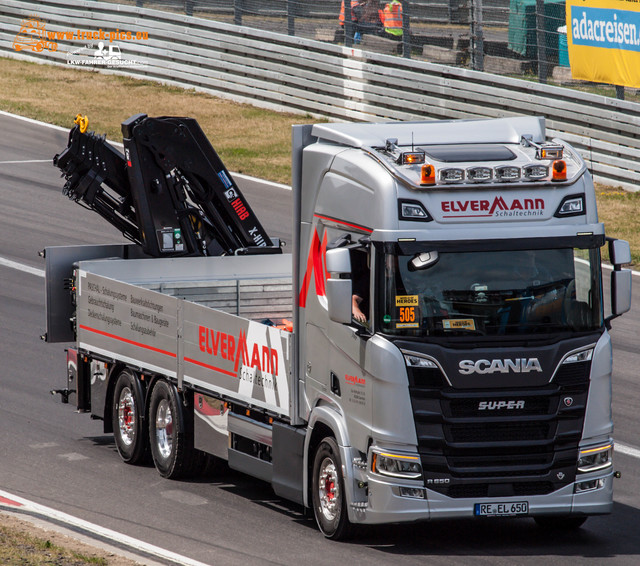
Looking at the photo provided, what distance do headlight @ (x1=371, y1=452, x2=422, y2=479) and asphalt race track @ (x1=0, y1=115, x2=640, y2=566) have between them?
675 millimetres

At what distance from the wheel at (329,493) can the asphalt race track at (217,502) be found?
13 centimetres

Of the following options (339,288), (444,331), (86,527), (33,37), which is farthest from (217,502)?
(33,37)

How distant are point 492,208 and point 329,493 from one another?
264 cm

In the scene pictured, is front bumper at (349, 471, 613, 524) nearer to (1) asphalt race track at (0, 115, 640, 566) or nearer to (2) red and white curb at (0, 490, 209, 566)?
(1) asphalt race track at (0, 115, 640, 566)

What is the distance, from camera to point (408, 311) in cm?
976

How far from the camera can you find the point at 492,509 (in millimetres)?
9875

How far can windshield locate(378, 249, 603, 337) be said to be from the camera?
9.77 metres

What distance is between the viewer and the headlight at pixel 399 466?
975 cm

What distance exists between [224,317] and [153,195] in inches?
144

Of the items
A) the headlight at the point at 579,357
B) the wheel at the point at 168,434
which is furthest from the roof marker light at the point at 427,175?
the wheel at the point at 168,434

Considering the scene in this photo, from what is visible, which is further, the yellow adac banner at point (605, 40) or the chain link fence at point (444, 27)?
the chain link fence at point (444, 27)

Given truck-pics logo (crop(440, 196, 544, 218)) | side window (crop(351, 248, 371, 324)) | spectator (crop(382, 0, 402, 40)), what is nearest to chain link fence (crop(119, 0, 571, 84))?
spectator (crop(382, 0, 402, 40))

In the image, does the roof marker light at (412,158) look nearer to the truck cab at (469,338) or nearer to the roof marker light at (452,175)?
the truck cab at (469,338)

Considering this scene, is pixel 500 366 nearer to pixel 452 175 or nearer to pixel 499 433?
pixel 499 433
